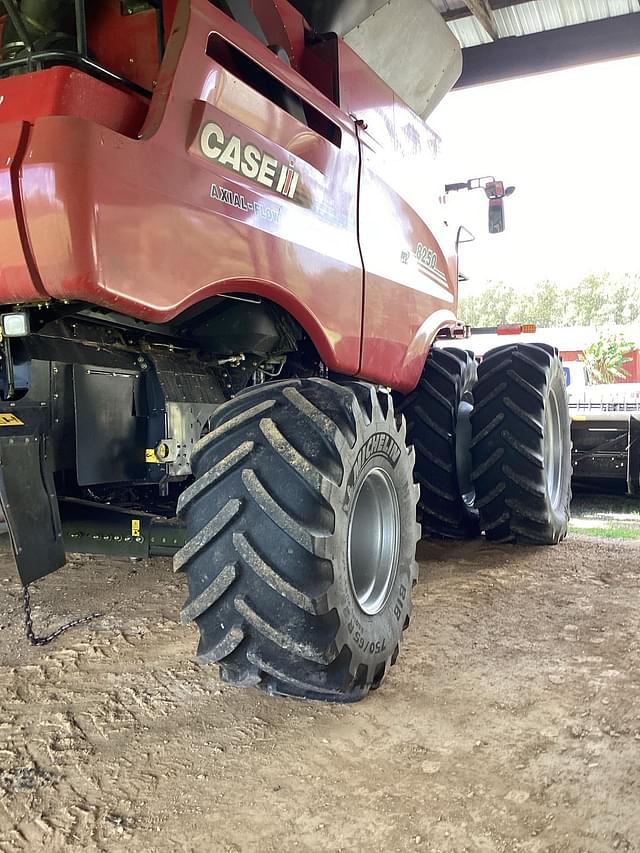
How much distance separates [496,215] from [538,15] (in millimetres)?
3210

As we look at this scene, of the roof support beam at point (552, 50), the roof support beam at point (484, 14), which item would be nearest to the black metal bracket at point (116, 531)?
the roof support beam at point (484, 14)

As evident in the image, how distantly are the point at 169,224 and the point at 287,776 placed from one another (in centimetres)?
172

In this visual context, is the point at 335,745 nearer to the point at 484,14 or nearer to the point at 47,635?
the point at 47,635

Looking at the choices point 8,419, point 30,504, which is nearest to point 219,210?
point 8,419

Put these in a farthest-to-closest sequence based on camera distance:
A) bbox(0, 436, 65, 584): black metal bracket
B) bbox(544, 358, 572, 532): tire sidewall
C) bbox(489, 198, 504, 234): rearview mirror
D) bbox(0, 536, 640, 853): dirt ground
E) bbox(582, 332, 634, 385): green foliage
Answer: bbox(582, 332, 634, 385): green foliage < bbox(489, 198, 504, 234): rearview mirror < bbox(544, 358, 572, 532): tire sidewall < bbox(0, 436, 65, 584): black metal bracket < bbox(0, 536, 640, 853): dirt ground

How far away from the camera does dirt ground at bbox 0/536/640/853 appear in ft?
6.23

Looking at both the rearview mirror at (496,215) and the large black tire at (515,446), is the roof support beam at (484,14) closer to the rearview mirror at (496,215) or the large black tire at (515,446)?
the rearview mirror at (496,215)

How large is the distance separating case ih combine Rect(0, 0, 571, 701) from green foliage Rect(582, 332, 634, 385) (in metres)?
20.3

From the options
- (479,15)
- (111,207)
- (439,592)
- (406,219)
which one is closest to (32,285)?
(111,207)

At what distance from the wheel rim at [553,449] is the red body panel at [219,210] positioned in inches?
66.0

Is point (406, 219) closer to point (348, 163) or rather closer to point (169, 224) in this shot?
point (348, 163)

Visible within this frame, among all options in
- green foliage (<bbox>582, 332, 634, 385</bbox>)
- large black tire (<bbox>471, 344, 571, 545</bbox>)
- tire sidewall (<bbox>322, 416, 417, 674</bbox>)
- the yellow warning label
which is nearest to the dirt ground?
tire sidewall (<bbox>322, 416, 417, 674</bbox>)

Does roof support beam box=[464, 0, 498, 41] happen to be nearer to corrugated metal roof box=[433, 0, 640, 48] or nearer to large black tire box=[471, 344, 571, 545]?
corrugated metal roof box=[433, 0, 640, 48]

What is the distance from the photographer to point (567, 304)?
36.6 meters
